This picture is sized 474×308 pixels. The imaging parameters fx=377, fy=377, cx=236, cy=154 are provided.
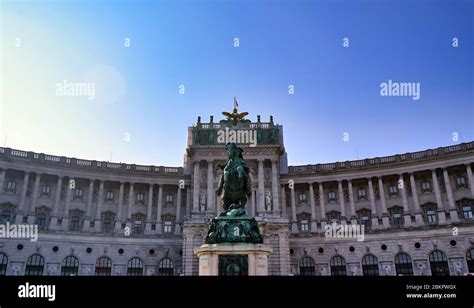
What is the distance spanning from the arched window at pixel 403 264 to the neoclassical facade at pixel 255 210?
0.13 meters

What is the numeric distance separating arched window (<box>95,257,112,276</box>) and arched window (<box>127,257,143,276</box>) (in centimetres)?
264

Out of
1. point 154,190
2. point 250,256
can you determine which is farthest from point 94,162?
point 250,256

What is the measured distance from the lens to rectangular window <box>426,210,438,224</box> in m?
53.8

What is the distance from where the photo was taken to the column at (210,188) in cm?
5784

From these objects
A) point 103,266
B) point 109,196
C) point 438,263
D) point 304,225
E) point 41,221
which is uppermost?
point 109,196

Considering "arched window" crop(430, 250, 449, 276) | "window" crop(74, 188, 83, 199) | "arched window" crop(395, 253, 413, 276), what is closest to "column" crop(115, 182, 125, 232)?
"window" crop(74, 188, 83, 199)

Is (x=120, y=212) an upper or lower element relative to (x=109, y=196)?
lower

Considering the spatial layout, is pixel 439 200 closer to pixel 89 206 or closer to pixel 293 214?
pixel 293 214

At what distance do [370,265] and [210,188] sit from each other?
26.0m

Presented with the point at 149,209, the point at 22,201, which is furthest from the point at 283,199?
the point at 22,201

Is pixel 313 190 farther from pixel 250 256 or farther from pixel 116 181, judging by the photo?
pixel 250 256

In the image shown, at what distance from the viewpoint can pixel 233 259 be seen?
1797cm

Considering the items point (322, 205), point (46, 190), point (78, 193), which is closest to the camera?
point (46, 190)
